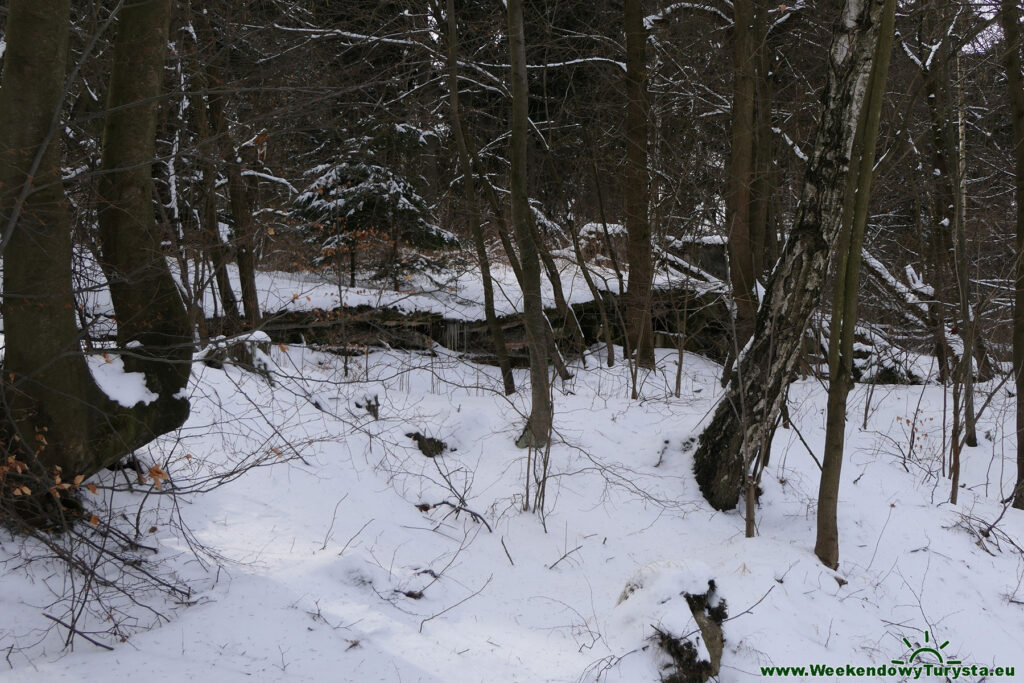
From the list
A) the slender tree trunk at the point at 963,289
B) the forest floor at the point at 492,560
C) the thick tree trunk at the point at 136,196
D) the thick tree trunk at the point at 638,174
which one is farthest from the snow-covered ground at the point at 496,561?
the thick tree trunk at the point at 638,174

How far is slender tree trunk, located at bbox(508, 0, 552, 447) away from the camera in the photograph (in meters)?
6.77

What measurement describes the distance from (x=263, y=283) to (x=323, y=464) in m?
8.22

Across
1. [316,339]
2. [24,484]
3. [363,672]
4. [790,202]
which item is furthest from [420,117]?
[363,672]

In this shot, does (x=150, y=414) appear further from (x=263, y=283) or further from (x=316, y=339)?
(x=263, y=283)

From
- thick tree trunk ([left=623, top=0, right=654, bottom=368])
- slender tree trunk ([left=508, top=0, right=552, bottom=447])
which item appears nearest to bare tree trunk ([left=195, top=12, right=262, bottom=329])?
slender tree trunk ([left=508, top=0, right=552, bottom=447])

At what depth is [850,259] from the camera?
4.58 meters

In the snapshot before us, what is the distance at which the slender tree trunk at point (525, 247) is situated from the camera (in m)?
6.77

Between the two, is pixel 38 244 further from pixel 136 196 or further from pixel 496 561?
pixel 496 561

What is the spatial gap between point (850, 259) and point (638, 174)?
5922 millimetres

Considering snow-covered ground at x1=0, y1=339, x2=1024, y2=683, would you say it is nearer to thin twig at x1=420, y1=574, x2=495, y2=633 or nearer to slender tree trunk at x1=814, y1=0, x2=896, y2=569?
thin twig at x1=420, y1=574, x2=495, y2=633

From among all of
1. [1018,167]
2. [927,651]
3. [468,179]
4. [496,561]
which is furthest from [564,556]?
[1018,167]

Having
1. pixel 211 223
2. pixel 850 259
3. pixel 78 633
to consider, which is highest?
pixel 211 223

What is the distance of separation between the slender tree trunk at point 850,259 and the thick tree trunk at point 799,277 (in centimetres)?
22

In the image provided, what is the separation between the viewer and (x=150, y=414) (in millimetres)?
4777
